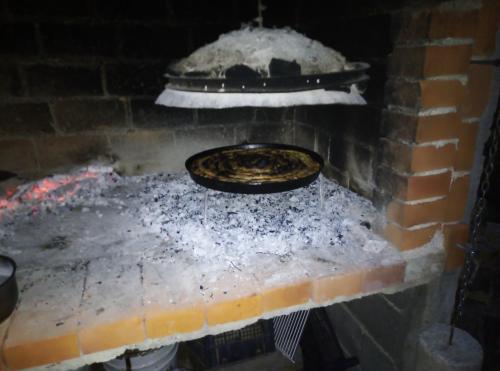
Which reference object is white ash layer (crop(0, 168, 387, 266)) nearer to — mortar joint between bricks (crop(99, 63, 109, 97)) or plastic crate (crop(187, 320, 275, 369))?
mortar joint between bricks (crop(99, 63, 109, 97))

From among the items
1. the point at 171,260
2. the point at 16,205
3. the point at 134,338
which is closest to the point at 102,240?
the point at 171,260

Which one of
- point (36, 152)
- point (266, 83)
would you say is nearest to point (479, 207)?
point (266, 83)

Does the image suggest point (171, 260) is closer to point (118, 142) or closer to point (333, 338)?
point (118, 142)

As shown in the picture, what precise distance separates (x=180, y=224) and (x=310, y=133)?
1.33 m

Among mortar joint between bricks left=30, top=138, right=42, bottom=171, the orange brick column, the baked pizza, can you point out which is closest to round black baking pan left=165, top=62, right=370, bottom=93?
the orange brick column

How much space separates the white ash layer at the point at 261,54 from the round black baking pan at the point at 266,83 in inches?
1.5

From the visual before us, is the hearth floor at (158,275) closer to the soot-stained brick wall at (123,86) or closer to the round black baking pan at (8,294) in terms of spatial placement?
the round black baking pan at (8,294)

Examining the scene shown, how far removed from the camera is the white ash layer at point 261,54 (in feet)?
4.75

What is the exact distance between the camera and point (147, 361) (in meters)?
2.52

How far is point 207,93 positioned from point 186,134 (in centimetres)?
143

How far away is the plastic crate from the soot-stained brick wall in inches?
59.1

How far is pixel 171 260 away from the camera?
5.94 ft

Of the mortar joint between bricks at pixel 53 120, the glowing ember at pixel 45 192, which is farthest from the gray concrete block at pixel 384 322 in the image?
the mortar joint between bricks at pixel 53 120

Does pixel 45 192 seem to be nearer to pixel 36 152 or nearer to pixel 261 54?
pixel 36 152
